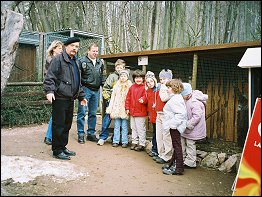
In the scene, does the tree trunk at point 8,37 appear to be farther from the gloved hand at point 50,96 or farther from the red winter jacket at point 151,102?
the red winter jacket at point 151,102

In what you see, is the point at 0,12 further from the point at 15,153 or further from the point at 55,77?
the point at 15,153

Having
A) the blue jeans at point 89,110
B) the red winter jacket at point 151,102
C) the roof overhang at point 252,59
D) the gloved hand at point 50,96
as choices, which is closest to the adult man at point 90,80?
the blue jeans at point 89,110

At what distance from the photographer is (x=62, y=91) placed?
4523 mm

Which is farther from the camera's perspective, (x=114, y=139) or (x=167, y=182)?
(x=114, y=139)

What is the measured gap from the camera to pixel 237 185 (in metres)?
3.24

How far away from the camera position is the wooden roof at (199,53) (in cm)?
463

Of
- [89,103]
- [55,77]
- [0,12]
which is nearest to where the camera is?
[0,12]

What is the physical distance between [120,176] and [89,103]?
83.7 inches

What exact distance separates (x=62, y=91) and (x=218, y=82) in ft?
12.3

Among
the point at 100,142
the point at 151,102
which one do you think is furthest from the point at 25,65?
the point at 151,102

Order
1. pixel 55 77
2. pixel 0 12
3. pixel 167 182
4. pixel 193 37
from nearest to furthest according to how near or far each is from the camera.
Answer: pixel 0 12, pixel 167 182, pixel 55 77, pixel 193 37

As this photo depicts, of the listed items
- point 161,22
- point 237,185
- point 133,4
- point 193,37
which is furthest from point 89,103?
point 133,4

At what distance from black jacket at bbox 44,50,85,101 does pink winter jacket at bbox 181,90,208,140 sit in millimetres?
1869

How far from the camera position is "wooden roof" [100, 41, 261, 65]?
463 cm
